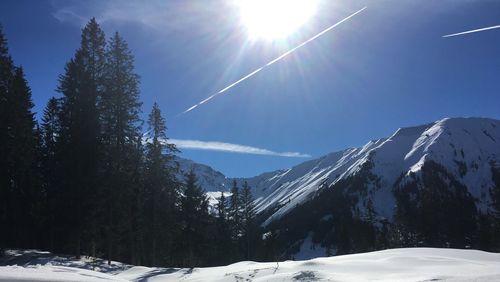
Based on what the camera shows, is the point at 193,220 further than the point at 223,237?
No

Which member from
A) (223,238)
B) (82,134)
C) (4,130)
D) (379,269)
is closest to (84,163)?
(82,134)

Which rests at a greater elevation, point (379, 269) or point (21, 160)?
point (21, 160)

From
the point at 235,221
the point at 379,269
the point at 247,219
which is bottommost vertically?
the point at 379,269

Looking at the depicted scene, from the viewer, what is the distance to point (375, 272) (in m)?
12.2

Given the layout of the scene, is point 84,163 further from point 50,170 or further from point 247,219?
point 247,219

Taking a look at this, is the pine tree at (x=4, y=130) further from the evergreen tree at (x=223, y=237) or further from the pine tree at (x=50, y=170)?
the evergreen tree at (x=223, y=237)

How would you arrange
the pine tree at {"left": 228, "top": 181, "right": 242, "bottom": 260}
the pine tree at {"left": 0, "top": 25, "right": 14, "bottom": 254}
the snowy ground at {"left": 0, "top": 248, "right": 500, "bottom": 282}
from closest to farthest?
the snowy ground at {"left": 0, "top": 248, "right": 500, "bottom": 282}
the pine tree at {"left": 0, "top": 25, "right": 14, "bottom": 254}
the pine tree at {"left": 228, "top": 181, "right": 242, "bottom": 260}

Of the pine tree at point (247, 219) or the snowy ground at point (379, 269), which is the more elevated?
the pine tree at point (247, 219)

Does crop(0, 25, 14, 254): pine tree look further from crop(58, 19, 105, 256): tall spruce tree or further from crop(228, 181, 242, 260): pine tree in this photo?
crop(228, 181, 242, 260): pine tree

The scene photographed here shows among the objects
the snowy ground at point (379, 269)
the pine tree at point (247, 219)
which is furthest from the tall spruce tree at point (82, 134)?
the pine tree at point (247, 219)

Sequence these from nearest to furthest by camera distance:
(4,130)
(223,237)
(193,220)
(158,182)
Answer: (4,130), (158,182), (193,220), (223,237)

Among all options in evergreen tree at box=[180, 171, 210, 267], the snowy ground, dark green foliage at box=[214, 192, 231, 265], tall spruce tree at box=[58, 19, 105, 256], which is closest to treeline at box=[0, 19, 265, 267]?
tall spruce tree at box=[58, 19, 105, 256]

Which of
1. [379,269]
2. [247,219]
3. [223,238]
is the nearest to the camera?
[379,269]

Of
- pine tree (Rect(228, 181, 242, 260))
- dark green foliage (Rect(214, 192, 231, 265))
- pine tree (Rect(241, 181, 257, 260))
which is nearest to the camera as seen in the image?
dark green foliage (Rect(214, 192, 231, 265))
